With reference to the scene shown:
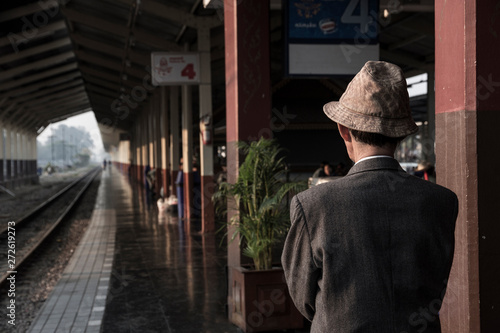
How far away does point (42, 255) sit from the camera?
1068cm

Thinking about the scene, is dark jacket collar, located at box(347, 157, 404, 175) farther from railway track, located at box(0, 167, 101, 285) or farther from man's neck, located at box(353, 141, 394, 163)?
railway track, located at box(0, 167, 101, 285)

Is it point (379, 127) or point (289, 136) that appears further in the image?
point (289, 136)

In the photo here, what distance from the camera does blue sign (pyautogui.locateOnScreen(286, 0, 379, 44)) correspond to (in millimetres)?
6262

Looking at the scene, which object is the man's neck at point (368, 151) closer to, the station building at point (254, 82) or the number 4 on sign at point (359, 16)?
the station building at point (254, 82)

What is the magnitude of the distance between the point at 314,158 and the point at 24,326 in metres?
16.9

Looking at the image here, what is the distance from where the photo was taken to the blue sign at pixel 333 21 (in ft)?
20.5

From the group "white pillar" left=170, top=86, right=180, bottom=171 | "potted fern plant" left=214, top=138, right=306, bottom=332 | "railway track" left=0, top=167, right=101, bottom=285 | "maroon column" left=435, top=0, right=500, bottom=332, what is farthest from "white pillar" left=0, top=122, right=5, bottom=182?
"maroon column" left=435, top=0, right=500, bottom=332

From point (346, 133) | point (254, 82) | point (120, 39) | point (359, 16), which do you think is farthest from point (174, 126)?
point (346, 133)

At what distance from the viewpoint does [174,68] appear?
458 inches

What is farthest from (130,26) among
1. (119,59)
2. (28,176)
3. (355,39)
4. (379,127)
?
(28,176)

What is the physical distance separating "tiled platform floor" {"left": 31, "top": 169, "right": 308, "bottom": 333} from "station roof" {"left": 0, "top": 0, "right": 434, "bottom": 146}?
3.40 meters

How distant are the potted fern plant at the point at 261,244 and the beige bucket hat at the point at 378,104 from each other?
10.8 feet

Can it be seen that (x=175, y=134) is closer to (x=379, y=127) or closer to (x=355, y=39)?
(x=355, y=39)

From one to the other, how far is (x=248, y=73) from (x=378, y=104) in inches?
162
